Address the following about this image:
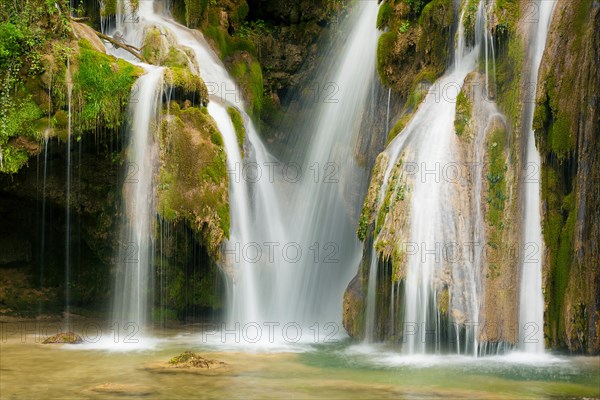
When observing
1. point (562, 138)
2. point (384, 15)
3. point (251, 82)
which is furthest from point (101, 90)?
point (562, 138)

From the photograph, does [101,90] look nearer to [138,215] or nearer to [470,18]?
[138,215]

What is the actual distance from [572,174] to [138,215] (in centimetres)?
750

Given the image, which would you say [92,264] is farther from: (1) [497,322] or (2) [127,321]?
(1) [497,322]

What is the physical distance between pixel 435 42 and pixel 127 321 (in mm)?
7883

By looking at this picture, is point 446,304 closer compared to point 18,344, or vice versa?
point 446,304

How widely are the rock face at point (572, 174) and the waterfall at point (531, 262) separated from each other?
0.41 ft

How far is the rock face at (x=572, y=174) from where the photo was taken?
11.7 m

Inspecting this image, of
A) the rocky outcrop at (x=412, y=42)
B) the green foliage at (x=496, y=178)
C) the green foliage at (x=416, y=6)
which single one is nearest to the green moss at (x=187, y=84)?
the rocky outcrop at (x=412, y=42)

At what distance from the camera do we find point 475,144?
1330cm

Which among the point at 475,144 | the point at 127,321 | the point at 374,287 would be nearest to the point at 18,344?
the point at 127,321

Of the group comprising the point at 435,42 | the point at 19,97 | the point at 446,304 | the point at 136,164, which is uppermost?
the point at 435,42

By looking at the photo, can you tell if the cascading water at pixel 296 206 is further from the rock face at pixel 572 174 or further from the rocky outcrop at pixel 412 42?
the rock face at pixel 572 174

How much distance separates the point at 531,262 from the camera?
1233 cm

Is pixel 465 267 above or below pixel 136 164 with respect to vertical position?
below
